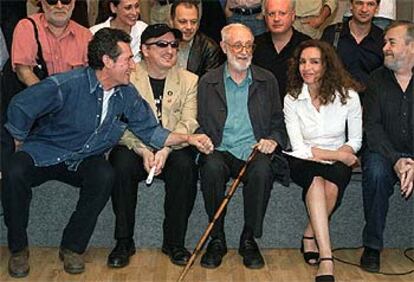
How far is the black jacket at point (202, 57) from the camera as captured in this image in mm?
4857

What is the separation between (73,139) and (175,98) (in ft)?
1.93

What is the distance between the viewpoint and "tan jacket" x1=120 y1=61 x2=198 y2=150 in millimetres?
4441

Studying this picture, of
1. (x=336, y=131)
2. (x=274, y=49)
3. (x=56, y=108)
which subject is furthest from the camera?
(x=274, y=49)

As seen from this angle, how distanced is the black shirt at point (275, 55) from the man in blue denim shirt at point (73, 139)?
94 cm

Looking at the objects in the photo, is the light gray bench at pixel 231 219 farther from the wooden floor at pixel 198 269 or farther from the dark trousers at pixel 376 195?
the dark trousers at pixel 376 195

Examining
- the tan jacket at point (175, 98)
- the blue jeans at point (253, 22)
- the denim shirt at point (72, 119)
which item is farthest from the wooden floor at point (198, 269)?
the blue jeans at point (253, 22)

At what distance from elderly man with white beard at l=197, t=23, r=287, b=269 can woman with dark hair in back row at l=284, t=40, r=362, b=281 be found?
0.30 feet

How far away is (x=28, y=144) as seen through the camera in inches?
164

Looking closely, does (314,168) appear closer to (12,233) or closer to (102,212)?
(102,212)

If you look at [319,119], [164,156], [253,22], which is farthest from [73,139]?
[253,22]

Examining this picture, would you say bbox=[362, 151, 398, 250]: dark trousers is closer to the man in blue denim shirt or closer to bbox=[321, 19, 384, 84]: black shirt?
bbox=[321, 19, 384, 84]: black shirt

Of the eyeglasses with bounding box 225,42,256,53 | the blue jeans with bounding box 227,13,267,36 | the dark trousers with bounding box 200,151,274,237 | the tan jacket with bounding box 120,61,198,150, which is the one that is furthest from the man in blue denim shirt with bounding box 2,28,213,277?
the blue jeans with bounding box 227,13,267,36

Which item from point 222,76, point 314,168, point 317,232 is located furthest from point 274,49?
point 317,232

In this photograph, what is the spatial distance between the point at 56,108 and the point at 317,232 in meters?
1.35
